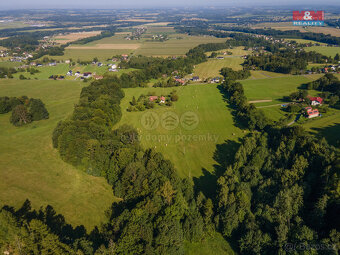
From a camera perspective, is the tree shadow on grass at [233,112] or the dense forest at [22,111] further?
the dense forest at [22,111]

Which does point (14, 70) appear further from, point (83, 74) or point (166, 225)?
point (166, 225)

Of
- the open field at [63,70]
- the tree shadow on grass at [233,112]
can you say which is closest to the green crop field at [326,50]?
the tree shadow on grass at [233,112]

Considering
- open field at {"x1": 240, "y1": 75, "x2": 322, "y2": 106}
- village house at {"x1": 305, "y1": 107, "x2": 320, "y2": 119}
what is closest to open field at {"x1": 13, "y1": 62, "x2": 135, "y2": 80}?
open field at {"x1": 240, "y1": 75, "x2": 322, "y2": 106}

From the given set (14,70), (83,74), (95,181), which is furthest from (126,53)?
(95,181)

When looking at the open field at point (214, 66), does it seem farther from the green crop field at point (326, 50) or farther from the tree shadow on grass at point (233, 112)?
the green crop field at point (326, 50)

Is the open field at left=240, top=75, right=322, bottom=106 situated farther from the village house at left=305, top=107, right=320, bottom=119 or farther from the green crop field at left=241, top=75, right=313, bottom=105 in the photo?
the village house at left=305, top=107, right=320, bottom=119
